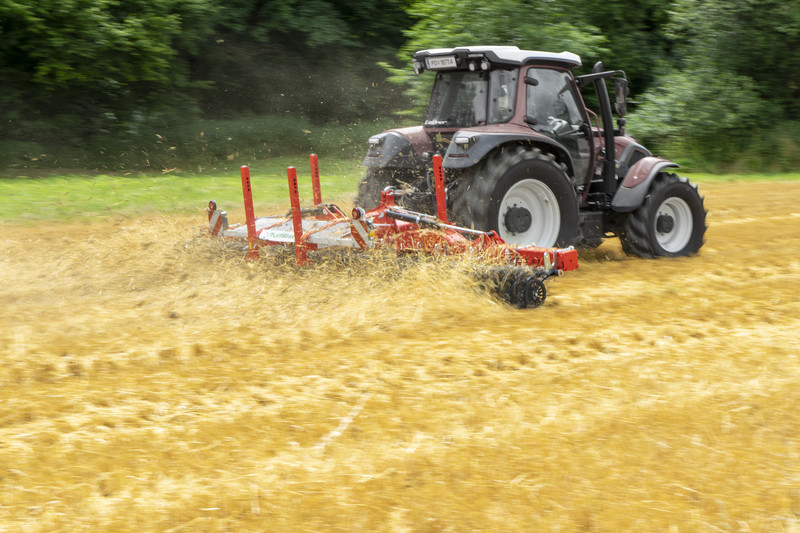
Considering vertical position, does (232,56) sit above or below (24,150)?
above

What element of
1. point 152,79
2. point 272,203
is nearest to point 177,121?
point 152,79

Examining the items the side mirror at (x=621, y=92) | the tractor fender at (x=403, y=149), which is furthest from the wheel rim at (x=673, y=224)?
the tractor fender at (x=403, y=149)

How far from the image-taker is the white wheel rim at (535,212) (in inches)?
283

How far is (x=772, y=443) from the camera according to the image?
3.73 meters

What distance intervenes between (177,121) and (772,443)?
1887 cm

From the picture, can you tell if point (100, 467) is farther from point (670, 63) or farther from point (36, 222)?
point (670, 63)

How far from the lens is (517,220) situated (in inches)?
284

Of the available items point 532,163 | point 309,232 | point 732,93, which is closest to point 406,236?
point 309,232

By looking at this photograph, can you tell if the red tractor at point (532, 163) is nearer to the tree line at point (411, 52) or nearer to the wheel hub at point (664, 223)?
the wheel hub at point (664, 223)

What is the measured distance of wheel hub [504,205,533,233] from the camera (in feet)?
23.6

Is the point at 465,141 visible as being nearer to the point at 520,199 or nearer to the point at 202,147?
the point at 520,199

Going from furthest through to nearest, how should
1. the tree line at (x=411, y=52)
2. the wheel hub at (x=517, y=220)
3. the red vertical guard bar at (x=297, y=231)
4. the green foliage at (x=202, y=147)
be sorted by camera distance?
the green foliage at (x=202, y=147), the tree line at (x=411, y=52), the wheel hub at (x=517, y=220), the red vertical guard bar at (x=297, y=231)

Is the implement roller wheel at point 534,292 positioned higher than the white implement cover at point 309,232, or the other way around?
the white implement cover at point 309,232

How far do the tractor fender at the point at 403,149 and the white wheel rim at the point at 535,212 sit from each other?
998 mm
